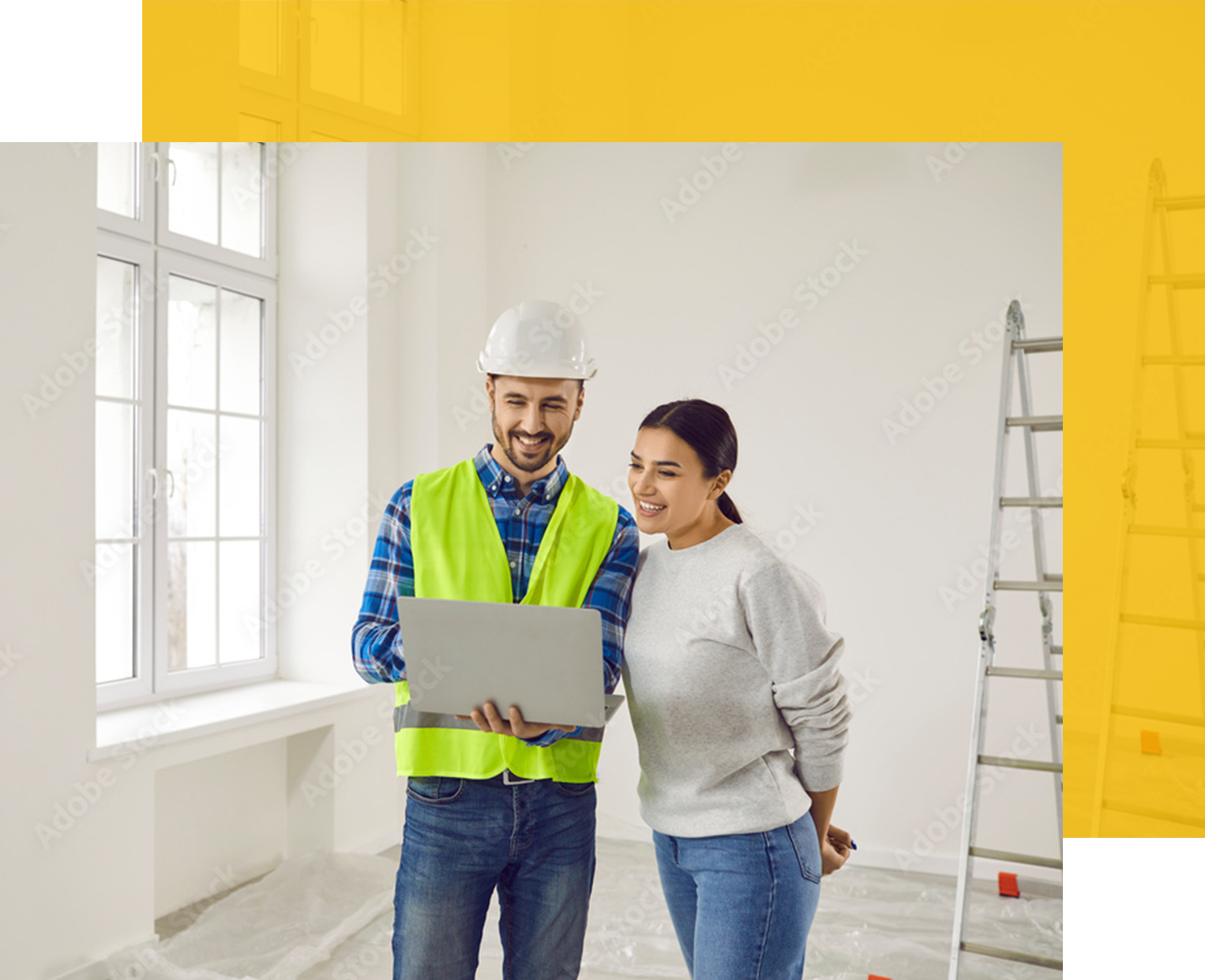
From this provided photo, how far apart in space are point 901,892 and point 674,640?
263 cm

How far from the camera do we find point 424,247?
170 inches

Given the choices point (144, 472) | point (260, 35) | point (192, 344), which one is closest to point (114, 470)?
point (144, 472)

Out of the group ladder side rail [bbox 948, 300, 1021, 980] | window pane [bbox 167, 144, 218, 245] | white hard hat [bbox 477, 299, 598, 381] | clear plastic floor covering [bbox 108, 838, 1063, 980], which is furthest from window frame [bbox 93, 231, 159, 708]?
ladder side rail [bbox 948, 300, 1021, 980]

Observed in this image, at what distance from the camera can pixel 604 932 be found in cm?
338

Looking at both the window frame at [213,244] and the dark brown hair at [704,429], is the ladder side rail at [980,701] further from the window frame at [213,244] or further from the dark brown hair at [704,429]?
the window frame at [213,244]

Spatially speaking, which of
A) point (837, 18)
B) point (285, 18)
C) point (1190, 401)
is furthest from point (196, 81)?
point (1190, 401)

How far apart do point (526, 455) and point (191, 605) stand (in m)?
2.49

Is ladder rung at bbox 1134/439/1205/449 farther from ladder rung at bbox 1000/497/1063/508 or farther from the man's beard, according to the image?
the man's beard

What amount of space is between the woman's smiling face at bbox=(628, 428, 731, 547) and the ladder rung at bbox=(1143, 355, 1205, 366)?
4.39 ft

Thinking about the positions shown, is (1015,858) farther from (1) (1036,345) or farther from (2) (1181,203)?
(2) (1181,203)

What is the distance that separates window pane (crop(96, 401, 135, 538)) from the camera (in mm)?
3396

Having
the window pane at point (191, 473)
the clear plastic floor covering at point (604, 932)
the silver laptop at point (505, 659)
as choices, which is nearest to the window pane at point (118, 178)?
the window pane at point (191, 473)

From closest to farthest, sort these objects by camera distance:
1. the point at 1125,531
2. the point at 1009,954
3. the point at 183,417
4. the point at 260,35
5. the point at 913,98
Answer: the point at 1125,531
the point at 1009,954
the point at 183,417
the point at 260,35
the point at 913,98

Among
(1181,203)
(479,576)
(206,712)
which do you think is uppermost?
(1181,203)
